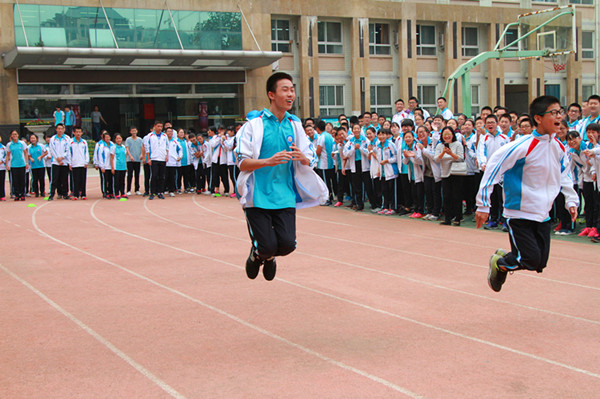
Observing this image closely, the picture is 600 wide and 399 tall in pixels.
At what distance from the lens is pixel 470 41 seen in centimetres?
3894

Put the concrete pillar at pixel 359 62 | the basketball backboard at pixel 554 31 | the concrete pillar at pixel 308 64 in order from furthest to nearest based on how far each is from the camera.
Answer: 1. the concrete pillar at pixel 359 62
2. the concrete pillar at pixel 308 64
3. the basketball backboard at pixel 554 31

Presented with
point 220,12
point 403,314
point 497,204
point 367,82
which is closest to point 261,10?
point 220,12

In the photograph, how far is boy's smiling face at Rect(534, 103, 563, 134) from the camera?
5.74m

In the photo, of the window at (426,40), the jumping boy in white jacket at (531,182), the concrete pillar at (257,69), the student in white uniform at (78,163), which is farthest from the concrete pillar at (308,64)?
the jumping boy in white jacket at (531,182)

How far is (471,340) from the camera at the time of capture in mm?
5691

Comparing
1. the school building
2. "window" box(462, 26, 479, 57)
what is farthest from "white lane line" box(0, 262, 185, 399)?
"window" box(462, 26, 479, 57)

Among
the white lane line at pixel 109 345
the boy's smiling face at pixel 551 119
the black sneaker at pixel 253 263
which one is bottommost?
the white lane line at pixel 109 345

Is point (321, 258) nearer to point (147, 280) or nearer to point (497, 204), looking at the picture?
point (147, 280)

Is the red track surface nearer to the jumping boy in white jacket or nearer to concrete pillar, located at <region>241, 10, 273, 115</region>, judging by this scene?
the jumping boy in white jacket

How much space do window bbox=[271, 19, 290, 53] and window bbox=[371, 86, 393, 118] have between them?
215 inches

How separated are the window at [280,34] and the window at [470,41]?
10.6 m

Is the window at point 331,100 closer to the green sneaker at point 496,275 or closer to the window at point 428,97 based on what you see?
the window at point 428,97

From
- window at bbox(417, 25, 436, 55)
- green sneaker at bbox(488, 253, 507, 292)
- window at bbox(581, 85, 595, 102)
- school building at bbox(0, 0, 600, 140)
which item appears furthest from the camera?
window at bbox(581, 85, 595, 102)

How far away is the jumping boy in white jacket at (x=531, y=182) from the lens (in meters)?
5.77
